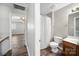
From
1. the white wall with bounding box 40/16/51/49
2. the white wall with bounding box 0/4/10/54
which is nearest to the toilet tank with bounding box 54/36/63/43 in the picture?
the white wall with bounding box 40/16/51/49

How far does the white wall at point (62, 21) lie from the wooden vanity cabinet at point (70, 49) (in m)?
0.16

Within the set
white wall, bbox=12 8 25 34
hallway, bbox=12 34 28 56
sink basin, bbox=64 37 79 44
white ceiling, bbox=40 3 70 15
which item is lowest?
hallway, bbox=12 34 28 56

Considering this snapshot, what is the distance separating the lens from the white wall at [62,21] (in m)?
1.42

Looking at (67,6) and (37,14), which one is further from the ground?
(67,6)

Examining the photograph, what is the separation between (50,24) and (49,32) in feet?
0.43

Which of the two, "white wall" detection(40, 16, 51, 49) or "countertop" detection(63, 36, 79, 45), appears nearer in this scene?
"countertop" detection(63, 36, 79, 45)

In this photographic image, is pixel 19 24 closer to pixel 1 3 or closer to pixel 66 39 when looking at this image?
pixel 1 3

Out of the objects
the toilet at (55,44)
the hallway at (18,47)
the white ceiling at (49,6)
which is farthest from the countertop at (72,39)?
the hallway at (18,47)

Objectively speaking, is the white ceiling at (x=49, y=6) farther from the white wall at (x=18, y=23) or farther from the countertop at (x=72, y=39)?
the countertop at (x=72, y=39)

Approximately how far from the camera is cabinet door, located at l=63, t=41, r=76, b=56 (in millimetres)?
1365

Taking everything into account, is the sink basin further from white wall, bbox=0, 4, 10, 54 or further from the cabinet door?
white wall, bbox=0, 4, 10, 54

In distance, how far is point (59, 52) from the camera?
1.45 meters

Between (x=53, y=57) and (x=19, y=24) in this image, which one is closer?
(x=53, y=57)

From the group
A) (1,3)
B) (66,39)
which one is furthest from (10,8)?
(66,39)
